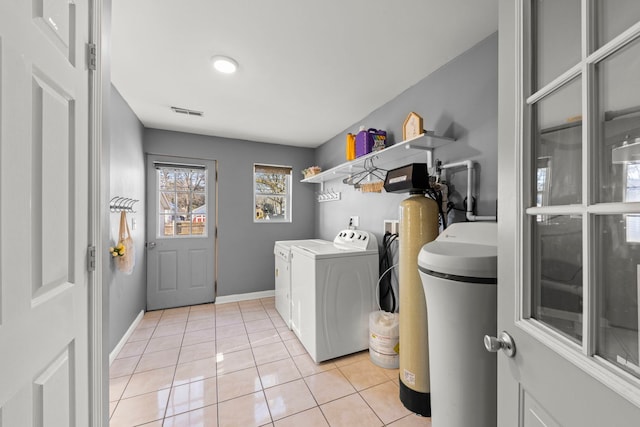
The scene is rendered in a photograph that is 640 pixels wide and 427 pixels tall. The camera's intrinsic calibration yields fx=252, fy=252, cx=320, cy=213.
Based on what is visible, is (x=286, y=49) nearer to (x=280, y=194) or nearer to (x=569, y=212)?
(x=569, y=212)

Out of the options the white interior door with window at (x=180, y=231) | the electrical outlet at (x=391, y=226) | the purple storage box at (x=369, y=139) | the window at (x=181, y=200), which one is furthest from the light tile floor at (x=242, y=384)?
the purple storage box at (x=369, y=139)

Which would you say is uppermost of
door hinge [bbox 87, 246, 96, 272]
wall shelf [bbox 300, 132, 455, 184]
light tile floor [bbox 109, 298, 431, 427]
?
wall shelf [bbox 300, 132, 455, 184]

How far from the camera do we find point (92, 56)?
3.13ft

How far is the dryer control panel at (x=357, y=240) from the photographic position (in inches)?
94.6

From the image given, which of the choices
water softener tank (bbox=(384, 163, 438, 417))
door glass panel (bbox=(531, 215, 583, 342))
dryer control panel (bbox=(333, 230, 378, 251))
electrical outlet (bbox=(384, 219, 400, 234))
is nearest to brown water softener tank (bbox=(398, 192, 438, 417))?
water softener tank (bbox=(384, 163, 438, 417))

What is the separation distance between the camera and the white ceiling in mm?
1378

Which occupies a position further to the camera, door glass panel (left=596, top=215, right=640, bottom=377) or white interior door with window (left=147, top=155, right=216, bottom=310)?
white interior door with window (left=147, top=155, right=216, bottom=310)

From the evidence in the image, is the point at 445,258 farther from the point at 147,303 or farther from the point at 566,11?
the point at 147,303

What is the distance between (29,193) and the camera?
0.66 m

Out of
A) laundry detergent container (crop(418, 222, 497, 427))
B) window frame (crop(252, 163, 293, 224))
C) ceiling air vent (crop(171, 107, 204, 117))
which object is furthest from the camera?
window frame (crop(252, 163, 293, 224))

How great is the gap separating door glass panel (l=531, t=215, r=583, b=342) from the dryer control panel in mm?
1703

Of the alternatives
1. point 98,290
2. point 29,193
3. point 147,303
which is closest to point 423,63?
point 29,193

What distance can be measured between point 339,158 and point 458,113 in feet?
5.72

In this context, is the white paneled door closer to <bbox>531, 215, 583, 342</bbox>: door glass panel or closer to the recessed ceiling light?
the recessed ceiling light
